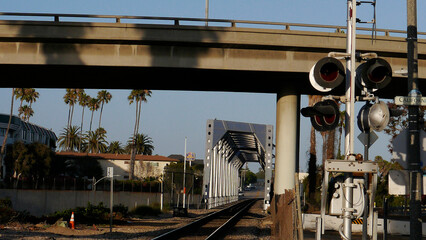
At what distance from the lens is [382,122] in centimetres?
1075

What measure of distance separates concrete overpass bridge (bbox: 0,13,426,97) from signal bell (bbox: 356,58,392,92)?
46.6 ft

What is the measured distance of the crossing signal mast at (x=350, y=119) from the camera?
34.2 feet

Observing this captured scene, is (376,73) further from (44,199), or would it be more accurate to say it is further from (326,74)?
(44,199)

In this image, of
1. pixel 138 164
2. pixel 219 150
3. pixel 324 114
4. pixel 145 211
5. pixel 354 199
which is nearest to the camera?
pixel 354 199

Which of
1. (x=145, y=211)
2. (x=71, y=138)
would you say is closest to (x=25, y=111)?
(x=71, y=138)

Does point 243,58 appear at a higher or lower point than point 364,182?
higher

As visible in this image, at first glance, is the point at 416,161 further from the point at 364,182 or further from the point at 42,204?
the point at 42,204

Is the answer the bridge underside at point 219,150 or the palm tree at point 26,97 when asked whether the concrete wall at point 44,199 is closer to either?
the bridge underside at point 219,150

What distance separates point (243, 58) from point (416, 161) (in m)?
14.3

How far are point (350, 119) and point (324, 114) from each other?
457 millimetres

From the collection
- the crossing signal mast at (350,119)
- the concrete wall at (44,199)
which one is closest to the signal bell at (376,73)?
the crossing signal mast at (350,119)

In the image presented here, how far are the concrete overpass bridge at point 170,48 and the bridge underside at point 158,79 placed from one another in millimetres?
57

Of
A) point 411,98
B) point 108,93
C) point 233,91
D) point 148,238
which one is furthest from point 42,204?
point 108,93

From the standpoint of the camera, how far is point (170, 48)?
25.4 meters
